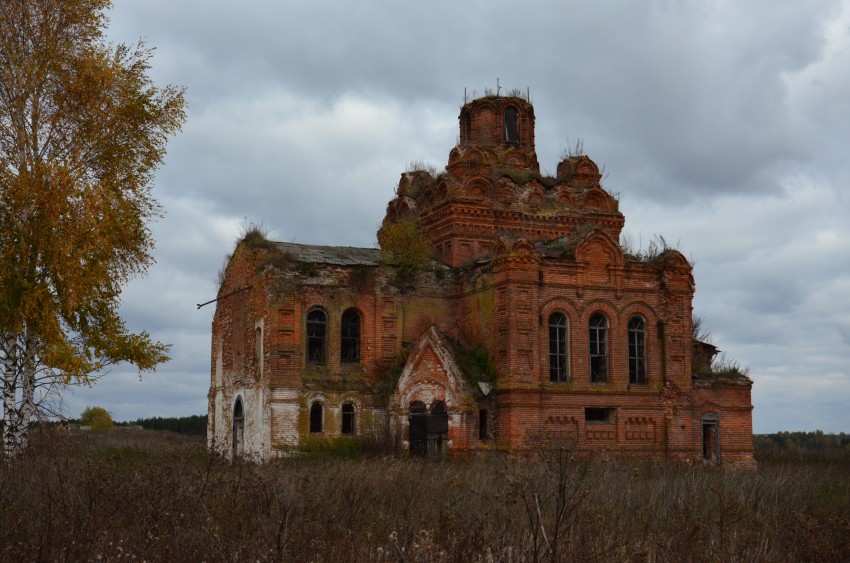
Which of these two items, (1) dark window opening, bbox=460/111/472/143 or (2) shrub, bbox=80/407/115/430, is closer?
(1) dark window opening, bbox=460/111/472/143

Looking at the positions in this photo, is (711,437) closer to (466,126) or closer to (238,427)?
(466,126)

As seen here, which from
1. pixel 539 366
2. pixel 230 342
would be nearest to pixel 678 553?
pixel 539 366

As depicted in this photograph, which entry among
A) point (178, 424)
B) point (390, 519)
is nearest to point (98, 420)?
point (178, 424)

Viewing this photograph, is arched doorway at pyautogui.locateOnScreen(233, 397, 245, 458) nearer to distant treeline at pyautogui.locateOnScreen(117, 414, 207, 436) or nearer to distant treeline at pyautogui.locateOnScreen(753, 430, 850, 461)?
distant treeline at pyautogui.locateOnScreen(753, 430, 850, 461)

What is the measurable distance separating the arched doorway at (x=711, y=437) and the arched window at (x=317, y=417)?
10161mm

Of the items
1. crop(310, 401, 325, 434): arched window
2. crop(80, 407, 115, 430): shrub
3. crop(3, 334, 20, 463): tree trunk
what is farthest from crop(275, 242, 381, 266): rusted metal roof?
crop(80, 407, 115, 430): shrub

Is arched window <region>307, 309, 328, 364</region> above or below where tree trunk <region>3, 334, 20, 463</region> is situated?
above

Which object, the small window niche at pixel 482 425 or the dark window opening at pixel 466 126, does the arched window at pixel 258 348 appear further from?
the dark window opening at pixel 466 126

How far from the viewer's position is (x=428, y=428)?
77.4 feet

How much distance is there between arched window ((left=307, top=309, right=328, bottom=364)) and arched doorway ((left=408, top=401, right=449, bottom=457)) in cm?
257

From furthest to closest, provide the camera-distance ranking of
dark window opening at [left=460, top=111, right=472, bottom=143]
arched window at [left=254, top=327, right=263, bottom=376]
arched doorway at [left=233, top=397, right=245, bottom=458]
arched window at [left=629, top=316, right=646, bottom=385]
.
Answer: dark window opening at [left=460, top=111, right=472, bottom=143] → arched window at [left=629, top=316, right=646, bottom=385] → arched doorway at [left=233, top=397, right=245, bottom=458] → arched window at [left=254, top=327, right=263, bottom=376]

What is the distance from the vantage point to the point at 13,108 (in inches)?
740

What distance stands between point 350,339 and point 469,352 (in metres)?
3.05

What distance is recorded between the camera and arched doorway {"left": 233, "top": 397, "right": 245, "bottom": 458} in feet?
81.1
